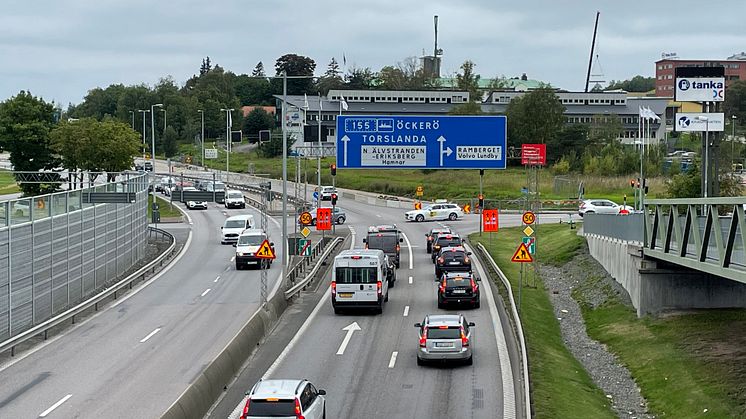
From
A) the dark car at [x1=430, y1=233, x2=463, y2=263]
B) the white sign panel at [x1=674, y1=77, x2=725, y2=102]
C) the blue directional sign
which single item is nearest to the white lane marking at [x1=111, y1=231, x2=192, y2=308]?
the blue directional sign

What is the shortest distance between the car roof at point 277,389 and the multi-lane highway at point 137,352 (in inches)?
175

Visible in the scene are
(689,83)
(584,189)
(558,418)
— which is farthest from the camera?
(584,189)

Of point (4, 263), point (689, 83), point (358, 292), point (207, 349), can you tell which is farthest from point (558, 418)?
point (689, 83)

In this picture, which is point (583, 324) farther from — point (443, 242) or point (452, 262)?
point (443, 242)

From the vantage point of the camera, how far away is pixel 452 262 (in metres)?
47.3

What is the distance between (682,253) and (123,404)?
18.8 m

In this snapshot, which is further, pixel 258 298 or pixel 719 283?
pixel 258 298

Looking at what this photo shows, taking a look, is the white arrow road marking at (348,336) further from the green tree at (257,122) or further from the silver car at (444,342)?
the green tree at (257,122)

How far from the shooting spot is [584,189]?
101m

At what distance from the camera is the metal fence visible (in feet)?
103

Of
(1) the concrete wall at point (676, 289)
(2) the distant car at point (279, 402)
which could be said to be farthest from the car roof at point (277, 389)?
(1) the concrete wall at point (676, 289)

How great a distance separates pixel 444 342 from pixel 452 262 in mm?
18853

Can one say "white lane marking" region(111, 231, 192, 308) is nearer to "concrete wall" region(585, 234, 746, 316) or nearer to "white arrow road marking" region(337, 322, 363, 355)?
"white arrow road marking" region(337, 322, 363, 355)

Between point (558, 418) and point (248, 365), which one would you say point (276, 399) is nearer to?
point (558, 418)
